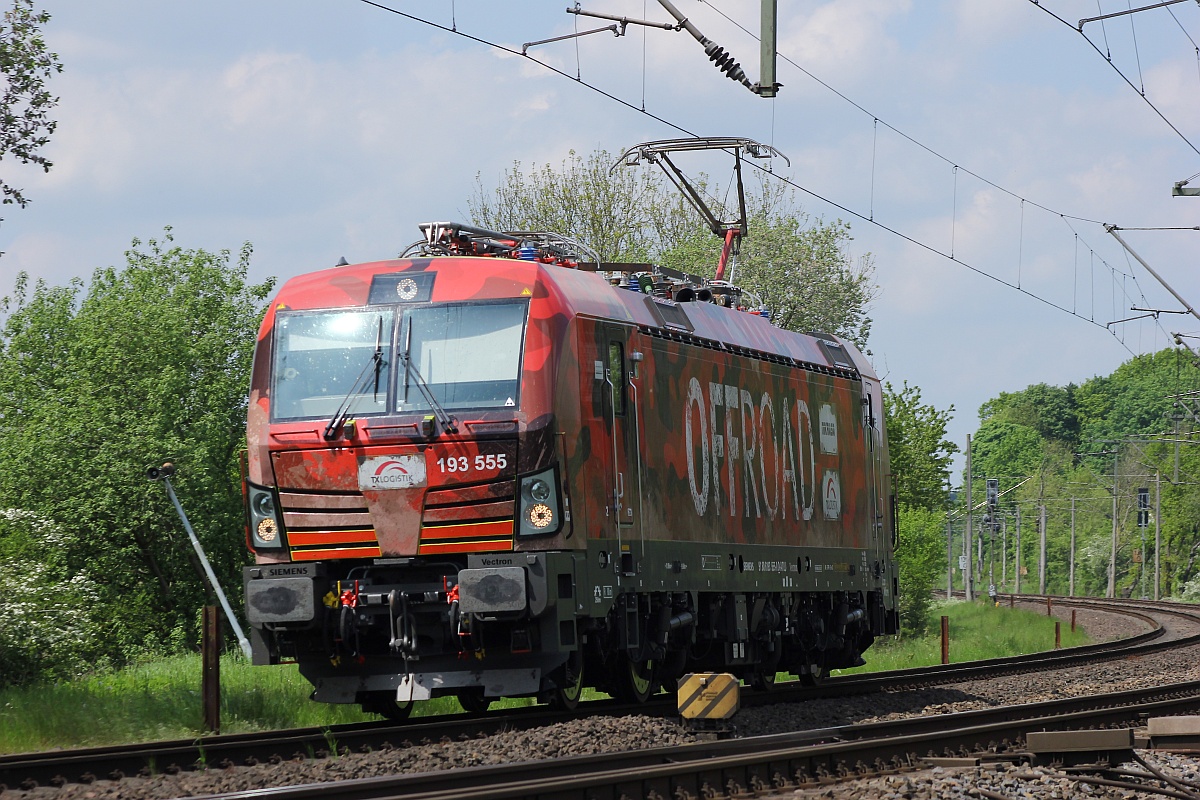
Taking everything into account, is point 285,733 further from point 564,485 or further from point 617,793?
point 617,793

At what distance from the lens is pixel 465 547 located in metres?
13.6

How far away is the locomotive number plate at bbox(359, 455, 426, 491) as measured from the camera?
13656mm

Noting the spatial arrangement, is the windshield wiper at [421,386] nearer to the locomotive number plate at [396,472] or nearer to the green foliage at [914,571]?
the locomotive number plate at [396,472]

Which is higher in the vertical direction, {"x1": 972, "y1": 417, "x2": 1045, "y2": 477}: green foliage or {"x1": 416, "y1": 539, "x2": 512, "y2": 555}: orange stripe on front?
{"x1": 972, "y1": 417, "x2": 1045, "y2": 477}: green foliage

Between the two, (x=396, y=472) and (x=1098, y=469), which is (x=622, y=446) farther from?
(x=1098, y=469)

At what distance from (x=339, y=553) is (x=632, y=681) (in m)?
3.76

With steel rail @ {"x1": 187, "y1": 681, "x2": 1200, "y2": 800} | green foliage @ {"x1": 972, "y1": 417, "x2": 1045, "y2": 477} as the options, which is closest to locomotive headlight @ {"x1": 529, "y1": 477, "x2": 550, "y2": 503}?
steel rail @ {"x1": 187, "y1": 681, "x2": 1200, "y2": 800}

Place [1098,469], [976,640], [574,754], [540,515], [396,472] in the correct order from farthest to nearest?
[1098,469] < [976,640] < [396,472] < [540,515] < [574,754]

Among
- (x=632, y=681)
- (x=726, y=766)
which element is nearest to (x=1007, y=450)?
(x=632, y=681)

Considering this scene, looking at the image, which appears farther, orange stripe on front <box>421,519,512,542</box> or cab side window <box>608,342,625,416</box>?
cab side window <box>608,342,625,416</box>

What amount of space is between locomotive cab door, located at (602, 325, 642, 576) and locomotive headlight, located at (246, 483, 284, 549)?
292 centimetres

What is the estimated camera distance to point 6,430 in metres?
55.5

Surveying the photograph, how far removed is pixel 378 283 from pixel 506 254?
2.11 meters

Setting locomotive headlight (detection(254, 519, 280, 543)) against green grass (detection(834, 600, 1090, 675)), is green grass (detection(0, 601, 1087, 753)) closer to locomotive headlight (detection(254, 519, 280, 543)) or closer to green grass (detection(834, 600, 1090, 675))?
locomotive headlight (detection(254, 519, 280, 543))
